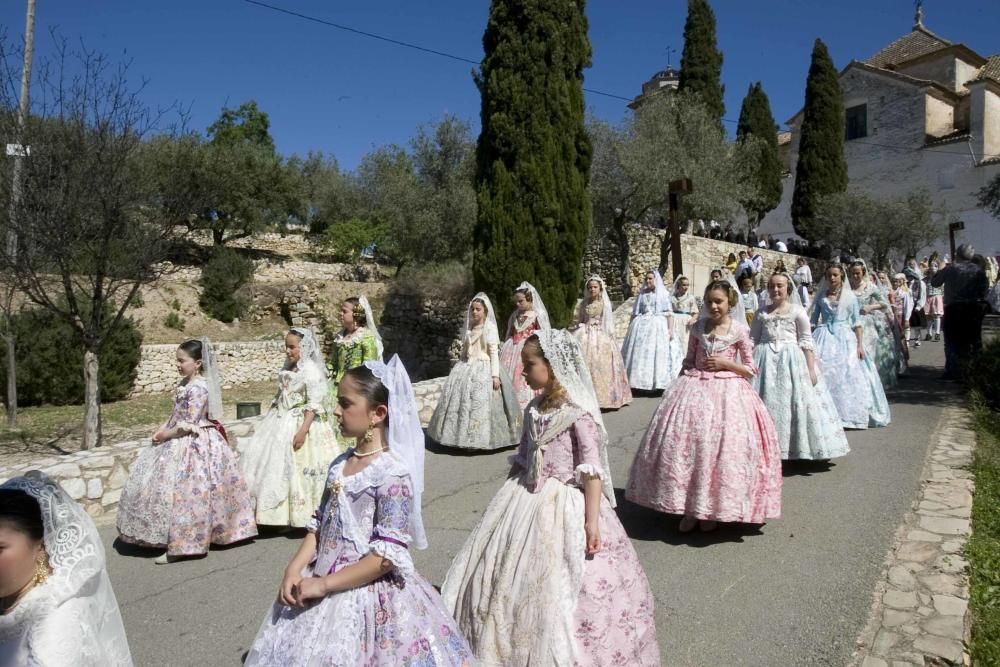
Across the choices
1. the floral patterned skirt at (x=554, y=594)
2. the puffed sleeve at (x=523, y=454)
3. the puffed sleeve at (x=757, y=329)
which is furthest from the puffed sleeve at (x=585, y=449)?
the puffed sleeve at (x=757, y=329)

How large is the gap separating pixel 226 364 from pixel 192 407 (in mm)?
15738

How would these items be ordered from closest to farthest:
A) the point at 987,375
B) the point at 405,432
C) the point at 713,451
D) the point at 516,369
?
the point at 405,432 < the point at 713,451 < the point at 516,369 < the point at 987,375

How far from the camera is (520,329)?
29.2 feet

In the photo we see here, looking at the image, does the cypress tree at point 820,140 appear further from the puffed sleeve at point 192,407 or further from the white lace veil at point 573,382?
the white lace veil at point 573,382

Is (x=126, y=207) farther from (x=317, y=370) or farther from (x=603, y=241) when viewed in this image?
(x=603, y=241)

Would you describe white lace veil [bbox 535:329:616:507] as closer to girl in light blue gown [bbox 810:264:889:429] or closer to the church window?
girl in light blue gown [bbox 810:264:889:429]

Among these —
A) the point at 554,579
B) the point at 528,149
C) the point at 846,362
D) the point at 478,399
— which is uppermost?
the point at 528,149

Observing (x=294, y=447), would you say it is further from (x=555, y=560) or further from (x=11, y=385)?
(x=11, y=385)

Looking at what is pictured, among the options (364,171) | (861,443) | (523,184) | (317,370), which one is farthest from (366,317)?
(364,171)

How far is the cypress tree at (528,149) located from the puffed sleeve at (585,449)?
1179 centimetres

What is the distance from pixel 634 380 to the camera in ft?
38.9

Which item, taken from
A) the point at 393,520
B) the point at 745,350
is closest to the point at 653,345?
the point at 745,350

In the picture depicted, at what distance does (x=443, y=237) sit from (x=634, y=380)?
13411mm

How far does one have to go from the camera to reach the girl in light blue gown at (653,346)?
38.7 ft
